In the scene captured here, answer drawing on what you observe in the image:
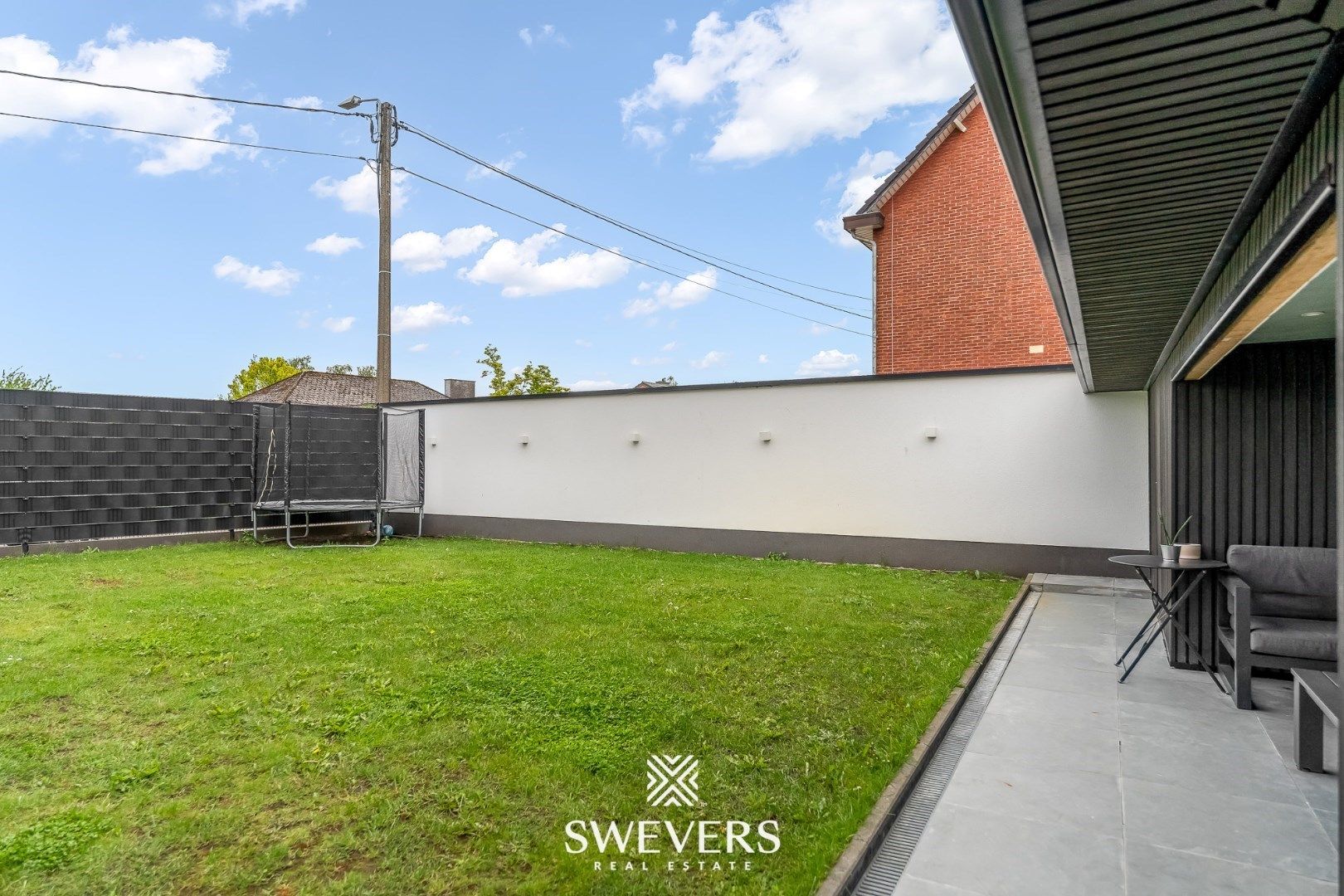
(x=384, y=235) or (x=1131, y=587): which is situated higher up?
(x=384, y=235)

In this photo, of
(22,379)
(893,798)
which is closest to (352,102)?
(893,798)

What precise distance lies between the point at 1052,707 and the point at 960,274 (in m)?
8.29

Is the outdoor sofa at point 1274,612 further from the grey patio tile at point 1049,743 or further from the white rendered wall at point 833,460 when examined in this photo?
the white rendered wall at point 833,460

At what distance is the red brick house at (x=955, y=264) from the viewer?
9695mm

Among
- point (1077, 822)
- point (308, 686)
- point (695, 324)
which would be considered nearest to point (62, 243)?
point (695, 324)

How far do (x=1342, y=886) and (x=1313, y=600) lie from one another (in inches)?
118

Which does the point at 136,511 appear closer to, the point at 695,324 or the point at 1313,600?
the point at 1313,600

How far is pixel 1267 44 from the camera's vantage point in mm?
1194

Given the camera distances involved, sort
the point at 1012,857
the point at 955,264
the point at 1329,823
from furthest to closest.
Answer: the point at 955,264 → the point at 1329,823 → the point at 1012,857

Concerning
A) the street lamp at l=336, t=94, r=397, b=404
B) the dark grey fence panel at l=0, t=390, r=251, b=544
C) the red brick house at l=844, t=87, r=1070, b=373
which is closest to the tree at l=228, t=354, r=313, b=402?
the street lamp at l=336, t=94, r=397, b=404

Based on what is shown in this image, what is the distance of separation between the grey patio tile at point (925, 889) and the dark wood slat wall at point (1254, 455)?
2633 millimetres

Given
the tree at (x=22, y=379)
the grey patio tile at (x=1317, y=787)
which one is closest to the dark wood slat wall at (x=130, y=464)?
the grey patio tile at (x=1317, y=787)

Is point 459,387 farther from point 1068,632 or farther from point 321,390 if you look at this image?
point 1068,632

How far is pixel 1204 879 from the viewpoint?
186 cm
